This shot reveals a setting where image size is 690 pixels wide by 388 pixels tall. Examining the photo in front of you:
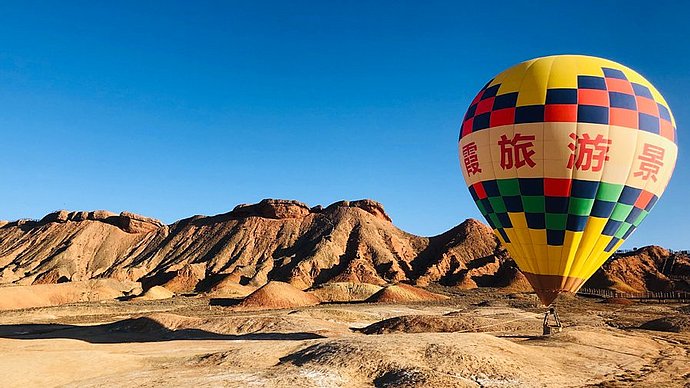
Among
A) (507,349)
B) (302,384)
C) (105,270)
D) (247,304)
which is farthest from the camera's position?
(105,270)

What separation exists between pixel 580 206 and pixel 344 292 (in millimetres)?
57161

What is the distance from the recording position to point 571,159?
2094 centimetres

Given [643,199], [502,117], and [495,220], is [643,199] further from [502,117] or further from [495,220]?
[502,117]

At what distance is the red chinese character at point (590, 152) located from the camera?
2078 cm

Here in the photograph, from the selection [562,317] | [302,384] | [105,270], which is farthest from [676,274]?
[105,270]

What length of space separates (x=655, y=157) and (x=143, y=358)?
2474cm

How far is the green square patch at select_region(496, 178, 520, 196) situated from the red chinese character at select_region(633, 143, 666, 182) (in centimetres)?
480

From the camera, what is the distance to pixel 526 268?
22.8m

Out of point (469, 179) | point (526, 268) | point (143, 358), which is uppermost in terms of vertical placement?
point (469, 179)

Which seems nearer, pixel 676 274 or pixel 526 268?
pixel 526 268

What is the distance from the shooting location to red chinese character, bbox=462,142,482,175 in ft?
77.7

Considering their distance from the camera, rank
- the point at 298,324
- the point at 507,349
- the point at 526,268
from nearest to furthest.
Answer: the point at 507,349 → the point at 526,268 → the point at 298,324

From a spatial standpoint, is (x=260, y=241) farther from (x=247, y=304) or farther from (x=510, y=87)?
(x=510, y=87)

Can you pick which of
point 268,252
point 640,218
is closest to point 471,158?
point 640,218
